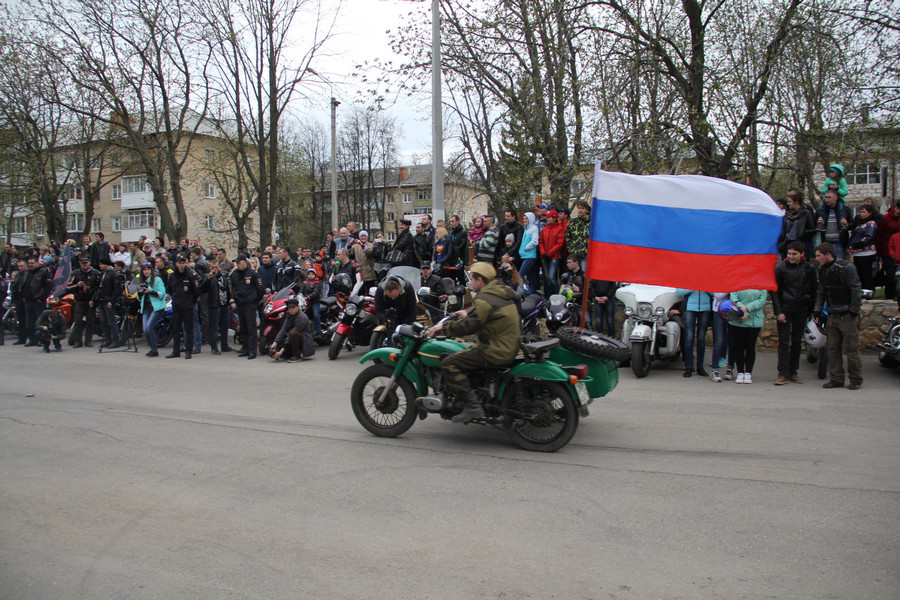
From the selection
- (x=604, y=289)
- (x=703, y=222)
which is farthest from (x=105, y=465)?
(x=604, y=289)

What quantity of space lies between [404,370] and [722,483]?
122 inches

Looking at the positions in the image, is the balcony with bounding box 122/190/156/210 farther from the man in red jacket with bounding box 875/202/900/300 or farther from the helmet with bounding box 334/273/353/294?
the man in red jacket with bounding box 875/202/900/300

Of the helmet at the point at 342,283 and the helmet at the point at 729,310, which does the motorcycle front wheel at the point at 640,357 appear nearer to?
the helmet at the point at 729,310

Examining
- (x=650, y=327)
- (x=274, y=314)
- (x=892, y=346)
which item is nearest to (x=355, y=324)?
(x=274, y=314)

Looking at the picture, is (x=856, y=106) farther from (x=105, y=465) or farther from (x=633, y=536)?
(x=105, y=465)

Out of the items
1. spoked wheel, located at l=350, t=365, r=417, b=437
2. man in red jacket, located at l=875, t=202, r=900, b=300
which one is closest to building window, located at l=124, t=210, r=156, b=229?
man in red jacket, located at l=875, t=202, r=900, b=300

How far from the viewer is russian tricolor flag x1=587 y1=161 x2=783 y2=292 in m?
7.11

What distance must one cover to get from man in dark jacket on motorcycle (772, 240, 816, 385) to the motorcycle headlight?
1.73 metres

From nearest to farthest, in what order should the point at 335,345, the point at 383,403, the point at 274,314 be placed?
the point at 383,403, the point at 335,345, the point at 274,314

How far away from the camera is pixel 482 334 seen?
6422 millimetres

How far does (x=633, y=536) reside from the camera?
4449 mm

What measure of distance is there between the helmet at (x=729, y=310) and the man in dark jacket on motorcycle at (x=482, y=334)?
4618 mm

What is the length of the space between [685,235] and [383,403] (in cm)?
362

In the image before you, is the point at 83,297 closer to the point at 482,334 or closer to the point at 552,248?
the point at 552,248
